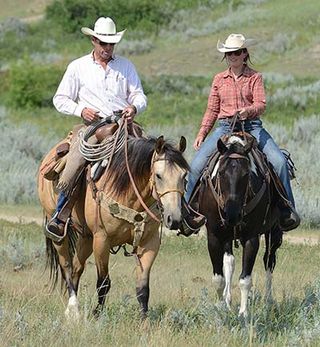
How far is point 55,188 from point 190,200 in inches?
56.8

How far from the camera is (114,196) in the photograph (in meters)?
8.62

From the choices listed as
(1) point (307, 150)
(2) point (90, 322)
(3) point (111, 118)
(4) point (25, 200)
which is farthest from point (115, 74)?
(1) point (307, 150)

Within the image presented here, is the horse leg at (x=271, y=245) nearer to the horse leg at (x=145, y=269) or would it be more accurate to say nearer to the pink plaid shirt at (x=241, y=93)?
the pink plaid shirt at (x=241, y=93)

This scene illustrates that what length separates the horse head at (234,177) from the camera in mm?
9148

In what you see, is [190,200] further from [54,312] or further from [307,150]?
[307,150]


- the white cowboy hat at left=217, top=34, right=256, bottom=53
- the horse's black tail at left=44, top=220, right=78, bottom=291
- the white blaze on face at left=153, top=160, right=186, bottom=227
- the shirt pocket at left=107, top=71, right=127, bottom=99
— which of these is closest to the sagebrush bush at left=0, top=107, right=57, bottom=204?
the horse's black tail at left=44, top=220, right=78, bottom=291

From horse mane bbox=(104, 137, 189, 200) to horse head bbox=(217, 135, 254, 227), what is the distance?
3.35 ft

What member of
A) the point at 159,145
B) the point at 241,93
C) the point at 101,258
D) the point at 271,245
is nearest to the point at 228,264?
the point at 271,245

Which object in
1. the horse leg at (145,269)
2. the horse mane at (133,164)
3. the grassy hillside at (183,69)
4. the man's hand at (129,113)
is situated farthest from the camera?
the grassy hillside at (183,69)

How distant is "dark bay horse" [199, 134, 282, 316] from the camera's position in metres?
9.20

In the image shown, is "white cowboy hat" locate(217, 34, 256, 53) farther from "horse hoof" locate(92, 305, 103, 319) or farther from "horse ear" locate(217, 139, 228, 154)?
"horse hoof" locate(92, 305, 103, 319)

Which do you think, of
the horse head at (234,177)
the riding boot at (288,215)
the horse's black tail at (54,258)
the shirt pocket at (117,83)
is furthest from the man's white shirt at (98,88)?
the riding boot at (288,215)

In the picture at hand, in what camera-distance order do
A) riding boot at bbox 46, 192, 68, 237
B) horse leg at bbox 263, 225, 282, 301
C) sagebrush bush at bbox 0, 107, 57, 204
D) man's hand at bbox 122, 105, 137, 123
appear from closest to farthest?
man's hand at bbox 122, 105, 137, 123, riding boot at bbox 46, 192, 68, 237, horse leg at bbox 263, 225, 282, 301, sagebrush bush at bbox 0, 107, 57, 204

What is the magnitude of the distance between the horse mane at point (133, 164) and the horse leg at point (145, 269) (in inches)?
20.9
